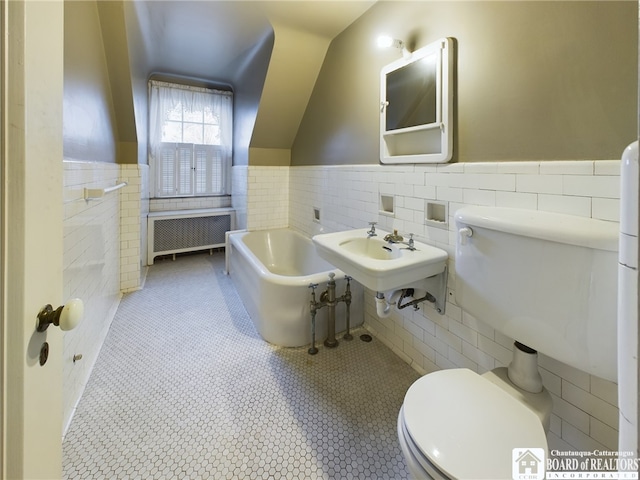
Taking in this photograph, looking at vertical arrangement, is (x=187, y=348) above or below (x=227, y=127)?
below

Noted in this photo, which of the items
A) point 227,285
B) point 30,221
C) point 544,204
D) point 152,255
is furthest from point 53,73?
point 152,255

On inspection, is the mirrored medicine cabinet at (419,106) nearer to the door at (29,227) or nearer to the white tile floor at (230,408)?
the white tile floor at (230,408)

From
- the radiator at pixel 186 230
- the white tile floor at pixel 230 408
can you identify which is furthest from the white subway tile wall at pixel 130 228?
the radiator at pixel 186 230

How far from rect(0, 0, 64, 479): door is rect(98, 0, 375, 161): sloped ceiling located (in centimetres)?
206

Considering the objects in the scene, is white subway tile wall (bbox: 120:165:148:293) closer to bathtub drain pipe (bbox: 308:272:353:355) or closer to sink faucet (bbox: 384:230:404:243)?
bathtub drain pipe (bbox: 308:272:353:355)

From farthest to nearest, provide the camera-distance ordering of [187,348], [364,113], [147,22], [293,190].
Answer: [293,190], [147,22], [364,113], [187,348]

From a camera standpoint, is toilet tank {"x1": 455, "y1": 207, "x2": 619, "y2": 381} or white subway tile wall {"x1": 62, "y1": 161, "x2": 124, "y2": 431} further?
white subway tile wall {"x1": 62, "y1": 161, "x2": 124, "y2": 431}

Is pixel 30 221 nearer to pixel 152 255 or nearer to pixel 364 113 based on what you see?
pixel 364 113

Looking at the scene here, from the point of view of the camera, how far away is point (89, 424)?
1449 mm

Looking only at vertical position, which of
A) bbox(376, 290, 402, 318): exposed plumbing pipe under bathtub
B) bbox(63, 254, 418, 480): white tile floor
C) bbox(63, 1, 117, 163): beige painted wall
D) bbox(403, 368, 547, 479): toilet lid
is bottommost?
bbox(63, 254, 418, 480): white tile floor

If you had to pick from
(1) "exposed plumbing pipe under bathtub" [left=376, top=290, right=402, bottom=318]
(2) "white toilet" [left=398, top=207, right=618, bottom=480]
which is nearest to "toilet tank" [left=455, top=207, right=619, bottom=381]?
(2) "white toilet" [left=398, top=207, right=618, bottom=480]

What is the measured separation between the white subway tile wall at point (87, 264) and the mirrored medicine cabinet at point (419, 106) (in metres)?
1.72

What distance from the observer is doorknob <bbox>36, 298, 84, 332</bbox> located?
1.71 ft

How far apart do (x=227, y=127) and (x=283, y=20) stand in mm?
2185
